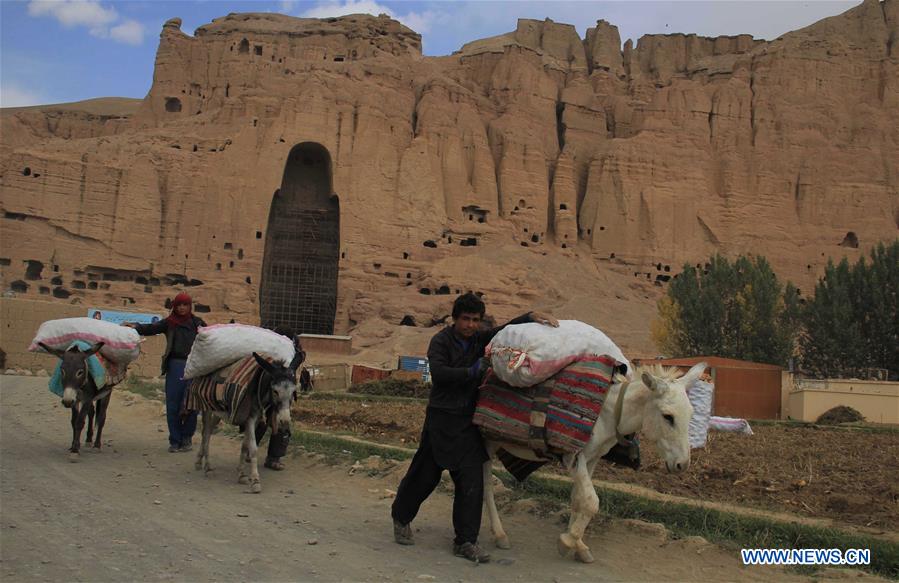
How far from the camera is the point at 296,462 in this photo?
35.8ft

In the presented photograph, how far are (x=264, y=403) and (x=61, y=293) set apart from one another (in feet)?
155

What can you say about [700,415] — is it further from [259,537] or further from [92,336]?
[92,336]

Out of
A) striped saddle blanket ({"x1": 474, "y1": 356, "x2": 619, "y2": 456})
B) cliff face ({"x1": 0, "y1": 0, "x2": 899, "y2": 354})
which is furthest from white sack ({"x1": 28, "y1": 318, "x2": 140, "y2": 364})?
cliff face ({"x1": 0, "y1": 0, "x2": 899, "y2": 354})

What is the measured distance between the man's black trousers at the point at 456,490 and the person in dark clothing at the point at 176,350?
5.27 metres

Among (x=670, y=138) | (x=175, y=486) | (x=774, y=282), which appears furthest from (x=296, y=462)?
(x=670, y=138)

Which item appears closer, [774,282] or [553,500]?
[553,500]

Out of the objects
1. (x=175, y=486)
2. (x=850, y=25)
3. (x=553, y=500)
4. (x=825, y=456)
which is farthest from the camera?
(x=850, y=25)

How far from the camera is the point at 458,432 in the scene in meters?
6.76

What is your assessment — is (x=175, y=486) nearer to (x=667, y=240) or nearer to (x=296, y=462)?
(x=296, y=462)

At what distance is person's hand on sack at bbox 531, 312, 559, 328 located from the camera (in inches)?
264

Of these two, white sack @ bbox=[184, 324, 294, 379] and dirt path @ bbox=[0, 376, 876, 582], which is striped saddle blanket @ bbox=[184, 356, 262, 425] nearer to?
white sack @ bbox=[184, 324, 294, 379]

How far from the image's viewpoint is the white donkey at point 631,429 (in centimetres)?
627

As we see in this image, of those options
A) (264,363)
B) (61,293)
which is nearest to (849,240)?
(61,293)

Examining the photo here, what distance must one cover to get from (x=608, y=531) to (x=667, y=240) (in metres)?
62.7
